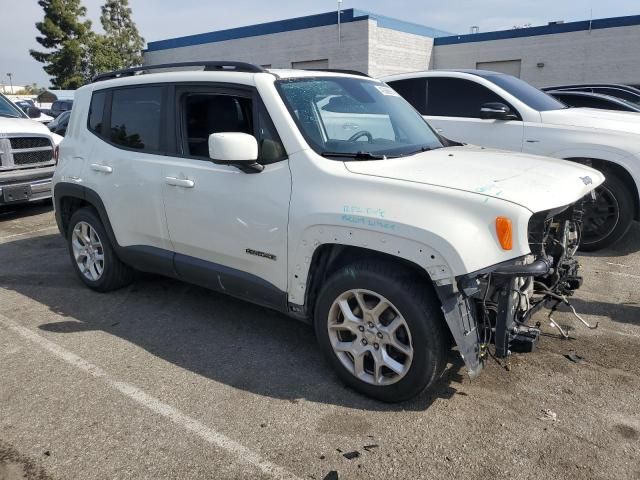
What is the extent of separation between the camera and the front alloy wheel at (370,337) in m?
3.01

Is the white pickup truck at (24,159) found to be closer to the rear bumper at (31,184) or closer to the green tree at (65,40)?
the rear bumper at (31,184)

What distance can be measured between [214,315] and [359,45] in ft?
77.5

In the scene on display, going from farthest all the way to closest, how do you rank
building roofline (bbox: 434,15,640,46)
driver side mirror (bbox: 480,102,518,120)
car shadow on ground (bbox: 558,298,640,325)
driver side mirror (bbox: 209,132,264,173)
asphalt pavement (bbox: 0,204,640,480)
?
building roofline (bbox: 434,15,640,46) → driver side mirror (bbox: 480,102,518,120) → car shadow on ground (bbox: 558,298,640,325) → driver side mirror (bbox: 209,132,264,173) → asphalt pavement (bbox: 0,204,640,480)

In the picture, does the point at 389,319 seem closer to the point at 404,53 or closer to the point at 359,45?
the point at 359,45

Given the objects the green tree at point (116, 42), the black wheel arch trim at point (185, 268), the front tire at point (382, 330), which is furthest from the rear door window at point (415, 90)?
the green tree at point (116, 42)

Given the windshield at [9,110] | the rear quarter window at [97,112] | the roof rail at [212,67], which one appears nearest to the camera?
the roof rail at [212,67]

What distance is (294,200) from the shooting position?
3.27 meters

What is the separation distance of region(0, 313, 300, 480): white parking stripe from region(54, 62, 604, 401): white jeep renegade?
77cm

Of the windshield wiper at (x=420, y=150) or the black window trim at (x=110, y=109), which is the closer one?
the windshield wiper at (x=420, y=150)

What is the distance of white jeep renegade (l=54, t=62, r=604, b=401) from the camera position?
2.78 metres

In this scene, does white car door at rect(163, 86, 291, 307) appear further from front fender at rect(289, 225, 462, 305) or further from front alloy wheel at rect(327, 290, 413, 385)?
front alloy wheel at rect(327, 290, 413, 385)

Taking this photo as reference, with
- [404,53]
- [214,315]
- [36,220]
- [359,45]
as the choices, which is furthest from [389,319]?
[404,53]

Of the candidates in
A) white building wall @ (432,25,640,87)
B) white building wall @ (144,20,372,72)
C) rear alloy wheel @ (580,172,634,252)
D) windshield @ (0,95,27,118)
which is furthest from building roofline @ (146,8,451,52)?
rear alloy wheel @ (580,172,634,252)

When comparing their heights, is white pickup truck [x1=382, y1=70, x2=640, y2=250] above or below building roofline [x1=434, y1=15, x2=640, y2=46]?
below
